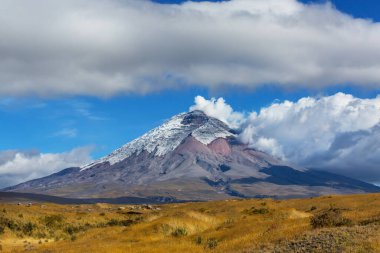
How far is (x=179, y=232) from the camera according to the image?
144 ft

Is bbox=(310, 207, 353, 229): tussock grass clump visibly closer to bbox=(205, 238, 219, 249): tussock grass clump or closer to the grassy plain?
the grassy plain

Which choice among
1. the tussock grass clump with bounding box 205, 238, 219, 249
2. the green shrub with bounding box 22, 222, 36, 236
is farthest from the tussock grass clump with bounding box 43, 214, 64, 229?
the tussock grass clump with bounding box 205, 238, 219, 249

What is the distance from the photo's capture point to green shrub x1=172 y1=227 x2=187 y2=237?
42.7 meters

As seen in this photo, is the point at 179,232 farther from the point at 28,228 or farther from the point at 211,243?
the point at 28,228

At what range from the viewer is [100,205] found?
117000 mm

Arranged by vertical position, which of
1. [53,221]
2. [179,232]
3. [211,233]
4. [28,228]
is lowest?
[28,228]

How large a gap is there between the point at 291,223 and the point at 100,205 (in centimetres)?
8769

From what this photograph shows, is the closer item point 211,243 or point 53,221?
point 211,243

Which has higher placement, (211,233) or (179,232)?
(211,233)

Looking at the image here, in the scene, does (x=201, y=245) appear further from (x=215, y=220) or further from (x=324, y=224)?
(x=215, y=220)

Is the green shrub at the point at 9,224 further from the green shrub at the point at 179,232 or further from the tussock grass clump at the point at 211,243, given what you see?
the tussock grass clump at the point at 211,243

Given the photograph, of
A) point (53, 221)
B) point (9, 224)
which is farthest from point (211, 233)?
point (53, 221)

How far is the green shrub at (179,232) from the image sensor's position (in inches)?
1681

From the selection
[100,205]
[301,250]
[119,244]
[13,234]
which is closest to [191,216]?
[119,244]
